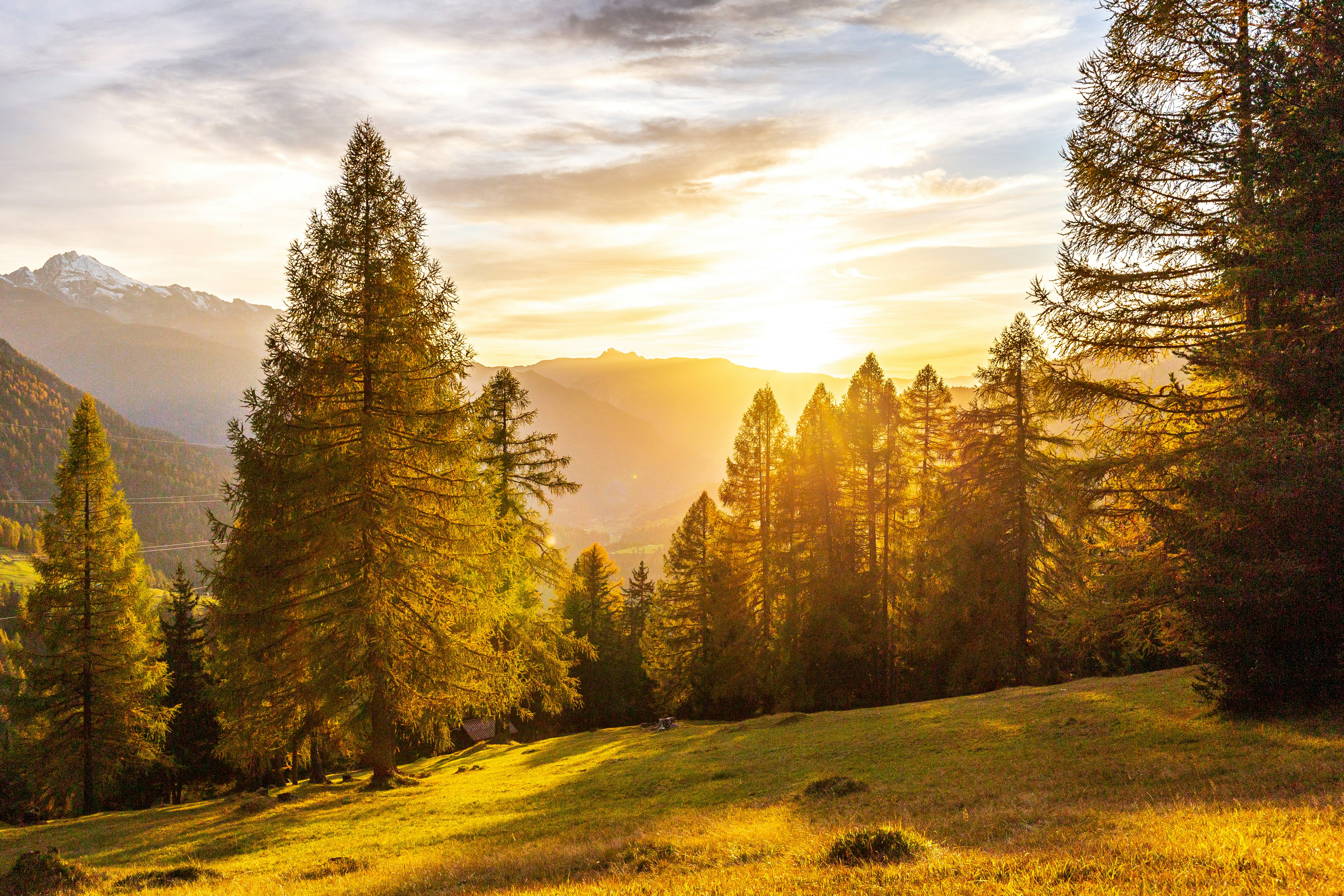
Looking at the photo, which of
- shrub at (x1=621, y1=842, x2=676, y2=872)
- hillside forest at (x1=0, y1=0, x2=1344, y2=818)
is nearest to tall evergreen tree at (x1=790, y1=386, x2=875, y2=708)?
hillside forest at (x1=0, y1=0, x2=1344, y2=818)

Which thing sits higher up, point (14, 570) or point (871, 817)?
point (871, 817)

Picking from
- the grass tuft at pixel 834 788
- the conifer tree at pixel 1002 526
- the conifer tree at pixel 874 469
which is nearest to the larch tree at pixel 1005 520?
the conifer tree at pixel 1002 526

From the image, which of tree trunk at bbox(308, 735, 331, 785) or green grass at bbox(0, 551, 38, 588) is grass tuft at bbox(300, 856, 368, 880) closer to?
tree trunk at bbox(308, 735, 331, 785)

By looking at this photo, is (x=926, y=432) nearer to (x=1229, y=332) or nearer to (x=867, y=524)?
(x=867, y=524)

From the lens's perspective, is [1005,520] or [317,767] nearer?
[317,767]

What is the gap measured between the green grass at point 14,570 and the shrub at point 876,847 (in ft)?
669

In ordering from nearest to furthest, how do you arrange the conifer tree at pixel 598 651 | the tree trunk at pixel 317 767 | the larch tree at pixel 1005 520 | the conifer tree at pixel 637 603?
the tree trunk at pixel 317 767
the larch tree at pixel 1005 520
the conifer tree at pixel 598 651
the conifer tree at pixel 637 603

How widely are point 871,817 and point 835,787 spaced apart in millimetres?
2639

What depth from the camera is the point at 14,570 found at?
175 m

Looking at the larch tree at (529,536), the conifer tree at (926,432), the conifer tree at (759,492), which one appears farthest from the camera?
the conifer tree at (926,432)

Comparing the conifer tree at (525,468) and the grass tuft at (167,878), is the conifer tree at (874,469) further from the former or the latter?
the grass tuft at (167,878)

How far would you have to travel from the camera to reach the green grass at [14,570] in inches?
6373

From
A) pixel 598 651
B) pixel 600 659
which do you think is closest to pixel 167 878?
pixel 600 659

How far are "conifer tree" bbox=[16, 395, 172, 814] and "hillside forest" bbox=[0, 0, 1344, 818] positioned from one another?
0.13 meters
